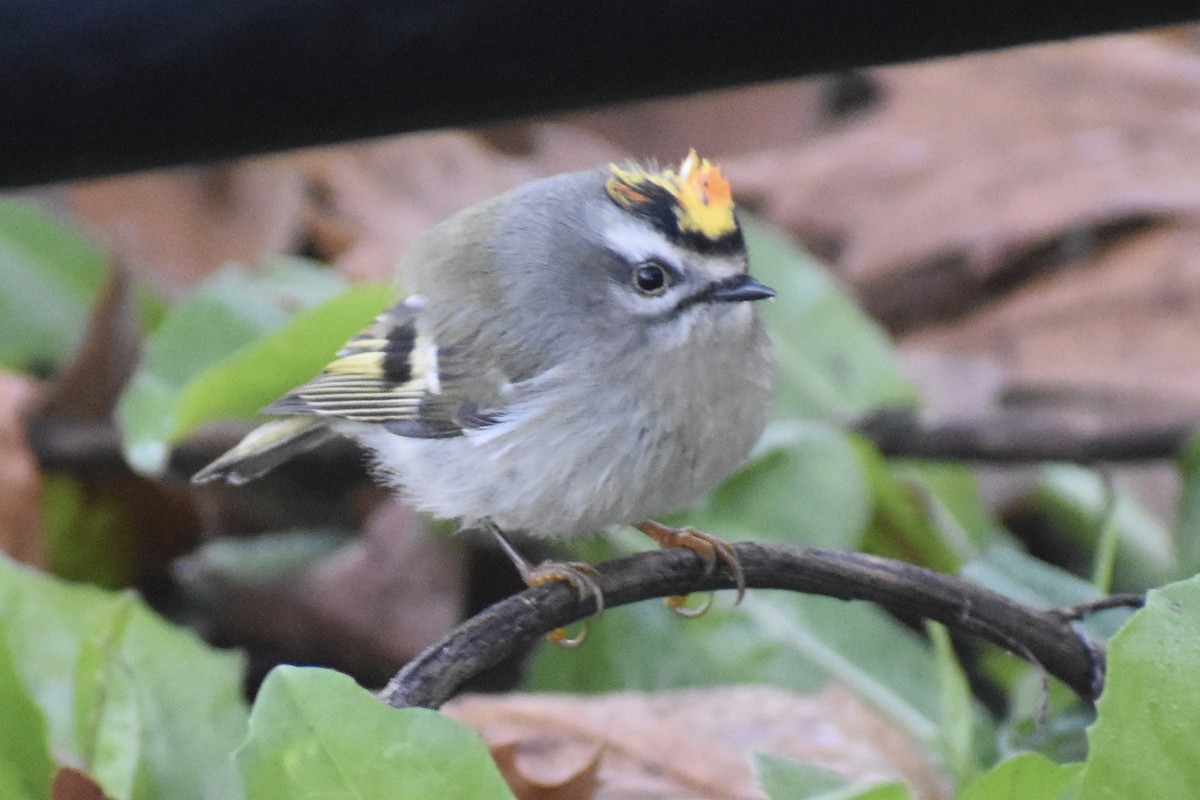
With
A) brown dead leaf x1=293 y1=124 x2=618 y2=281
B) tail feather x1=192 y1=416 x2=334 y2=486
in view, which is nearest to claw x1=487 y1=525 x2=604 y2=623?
tail feather x1=192 y1=416 x2=334 y2=486

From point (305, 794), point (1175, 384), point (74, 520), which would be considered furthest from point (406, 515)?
point (1175, 384)

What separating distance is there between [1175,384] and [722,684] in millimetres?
1466

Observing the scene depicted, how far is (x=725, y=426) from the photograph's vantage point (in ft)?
5.25

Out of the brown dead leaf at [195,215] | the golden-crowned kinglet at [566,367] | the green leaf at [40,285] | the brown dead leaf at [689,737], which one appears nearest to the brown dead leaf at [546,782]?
the brown dead leaf at [689,737]

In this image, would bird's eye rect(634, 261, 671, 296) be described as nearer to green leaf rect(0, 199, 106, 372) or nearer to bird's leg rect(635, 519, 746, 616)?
bird's leg rect(635, 519, 746, 616)

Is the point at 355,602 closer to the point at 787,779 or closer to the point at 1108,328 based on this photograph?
the point at 787,779

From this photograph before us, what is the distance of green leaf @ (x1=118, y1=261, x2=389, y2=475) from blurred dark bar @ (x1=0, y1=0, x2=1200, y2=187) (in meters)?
0.65

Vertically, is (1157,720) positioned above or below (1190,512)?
above

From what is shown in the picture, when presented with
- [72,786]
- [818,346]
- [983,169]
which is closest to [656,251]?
[72,786]

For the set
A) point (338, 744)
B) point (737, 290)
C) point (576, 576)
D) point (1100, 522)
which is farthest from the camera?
point (1100, 522)

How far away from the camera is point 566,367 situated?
5.49 feet

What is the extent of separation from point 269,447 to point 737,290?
65 centimetres

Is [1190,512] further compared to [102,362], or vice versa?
[102,362]

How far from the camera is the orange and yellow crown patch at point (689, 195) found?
1.46m
